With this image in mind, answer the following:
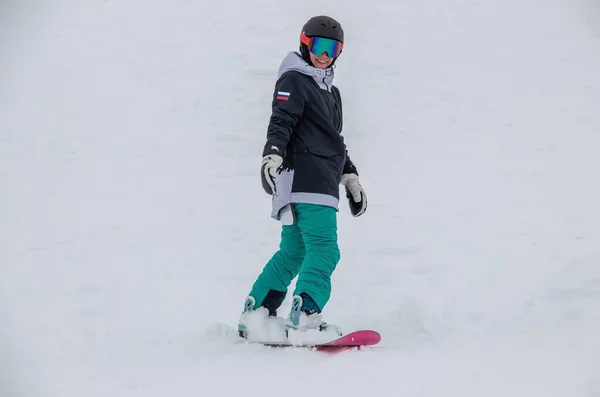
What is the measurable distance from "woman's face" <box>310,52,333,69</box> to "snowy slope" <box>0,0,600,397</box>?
5.64ft

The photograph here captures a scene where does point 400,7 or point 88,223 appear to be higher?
point 400,7

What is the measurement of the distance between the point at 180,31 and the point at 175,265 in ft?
19.1

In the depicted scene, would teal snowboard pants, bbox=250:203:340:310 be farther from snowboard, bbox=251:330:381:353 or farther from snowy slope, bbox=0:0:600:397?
snowy slope, bbox=0:0:600:397

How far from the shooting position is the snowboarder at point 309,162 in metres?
4.11

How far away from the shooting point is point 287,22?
36.0 ft

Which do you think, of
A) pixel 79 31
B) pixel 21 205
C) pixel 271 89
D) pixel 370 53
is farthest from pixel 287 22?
pixel 21 205

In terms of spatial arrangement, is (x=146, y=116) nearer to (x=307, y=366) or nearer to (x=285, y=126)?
(x=285, y=126)

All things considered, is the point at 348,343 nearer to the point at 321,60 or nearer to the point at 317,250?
the point at 317,250

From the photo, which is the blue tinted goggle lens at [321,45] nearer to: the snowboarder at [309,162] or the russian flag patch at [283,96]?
the snowboarder at [309,162]

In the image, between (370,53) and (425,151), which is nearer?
(425,151)

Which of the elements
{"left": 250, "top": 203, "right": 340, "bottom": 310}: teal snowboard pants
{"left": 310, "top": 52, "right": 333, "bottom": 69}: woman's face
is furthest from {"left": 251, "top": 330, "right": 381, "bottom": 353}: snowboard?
{"left": 310, "top": 52, "right": 333, "bottom": 69}: woman's face

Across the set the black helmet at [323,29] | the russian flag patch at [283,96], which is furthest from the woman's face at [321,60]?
the russian flag patch at [283,96]

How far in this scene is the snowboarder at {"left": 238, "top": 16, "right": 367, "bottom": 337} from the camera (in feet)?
13.5

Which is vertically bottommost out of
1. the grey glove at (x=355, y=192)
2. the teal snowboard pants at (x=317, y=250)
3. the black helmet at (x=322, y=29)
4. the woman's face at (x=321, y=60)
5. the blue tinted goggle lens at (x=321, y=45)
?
the teal snowboard pants at (x=317, y=250)
